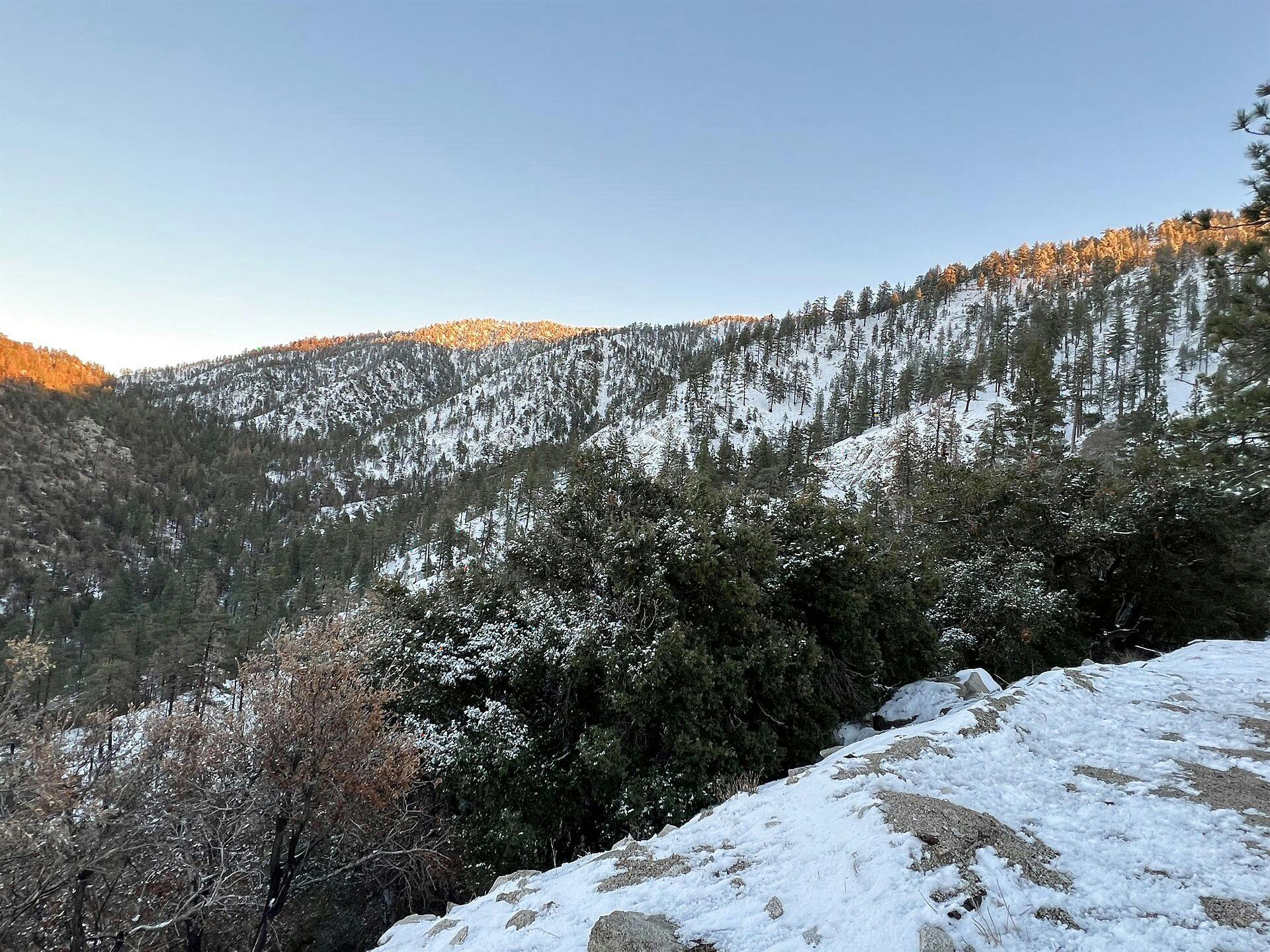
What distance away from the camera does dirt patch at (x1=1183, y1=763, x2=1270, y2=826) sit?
517 cm

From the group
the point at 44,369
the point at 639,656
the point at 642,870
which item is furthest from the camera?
the point at 44,369

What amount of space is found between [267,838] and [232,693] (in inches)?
185

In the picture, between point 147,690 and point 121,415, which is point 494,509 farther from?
point 121,415

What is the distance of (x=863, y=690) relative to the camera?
48.5 ft

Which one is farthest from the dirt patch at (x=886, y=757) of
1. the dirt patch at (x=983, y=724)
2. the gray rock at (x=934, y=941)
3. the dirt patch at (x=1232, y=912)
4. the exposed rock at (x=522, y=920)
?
the exposed rock at (x=522, y=920)

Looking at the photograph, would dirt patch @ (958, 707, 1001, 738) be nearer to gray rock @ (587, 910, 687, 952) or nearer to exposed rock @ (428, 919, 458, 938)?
gray rock @ (587, 910, 687, 952)

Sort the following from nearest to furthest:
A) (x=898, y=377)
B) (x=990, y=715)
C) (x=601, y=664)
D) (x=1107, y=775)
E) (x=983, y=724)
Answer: (x=1107, y=775), (x=983, y=724), (x=990, y=715), (x=601, y=664), (x=898, y=377)

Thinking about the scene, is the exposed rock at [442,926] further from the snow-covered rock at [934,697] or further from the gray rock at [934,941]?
the snow-covered rock at [934,697]

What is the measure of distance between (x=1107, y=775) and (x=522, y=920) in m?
6.63

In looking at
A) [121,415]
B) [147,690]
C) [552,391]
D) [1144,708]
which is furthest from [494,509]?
[121,415]

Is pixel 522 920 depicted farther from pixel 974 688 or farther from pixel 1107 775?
pixel 974 688

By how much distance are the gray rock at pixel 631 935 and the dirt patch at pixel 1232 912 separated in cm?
375

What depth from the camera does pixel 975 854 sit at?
4.40 metres

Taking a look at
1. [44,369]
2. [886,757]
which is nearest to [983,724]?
[886,757]
